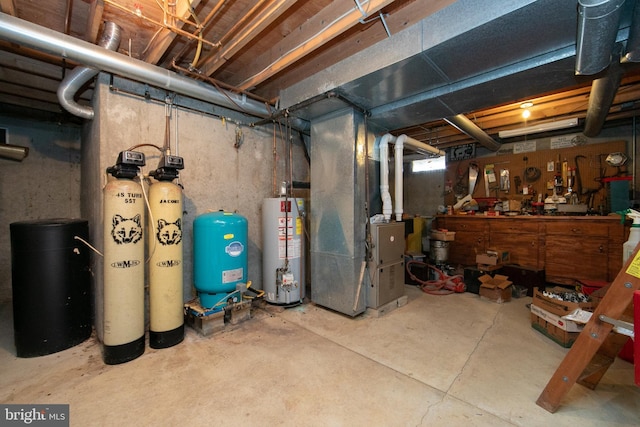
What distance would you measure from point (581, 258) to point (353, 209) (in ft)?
11.7

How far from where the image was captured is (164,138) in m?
2.69

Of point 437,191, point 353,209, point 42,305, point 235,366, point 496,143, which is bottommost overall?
point 235,366

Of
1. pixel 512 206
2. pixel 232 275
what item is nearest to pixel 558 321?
pixel 512 206

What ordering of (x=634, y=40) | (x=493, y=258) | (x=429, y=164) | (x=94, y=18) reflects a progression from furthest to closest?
1. (x=429, y=164)
2. (x=493, y=258)
3. (x=94, y=18)
4. (x=634, y=40)

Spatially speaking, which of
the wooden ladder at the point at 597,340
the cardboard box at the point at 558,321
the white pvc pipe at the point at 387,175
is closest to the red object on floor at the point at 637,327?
the wooden ladder at the point at 597,340

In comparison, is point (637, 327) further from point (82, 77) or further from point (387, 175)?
point (82, 77)

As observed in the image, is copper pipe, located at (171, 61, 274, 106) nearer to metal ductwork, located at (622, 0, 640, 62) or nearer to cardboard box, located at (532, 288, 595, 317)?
metal ductwork, located at (622, 0, 640, 62)

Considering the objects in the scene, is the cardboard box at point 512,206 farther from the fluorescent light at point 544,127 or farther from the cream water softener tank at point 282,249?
the cream water softener tank at point 282,249

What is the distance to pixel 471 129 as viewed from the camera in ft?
12.8

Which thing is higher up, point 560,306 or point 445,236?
point 445,236

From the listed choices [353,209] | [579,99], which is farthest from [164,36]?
[579,99]

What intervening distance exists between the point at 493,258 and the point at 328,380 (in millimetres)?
3335

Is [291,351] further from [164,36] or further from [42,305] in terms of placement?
[164,36]

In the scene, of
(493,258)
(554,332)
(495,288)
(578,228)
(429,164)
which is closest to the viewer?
(554,332)
